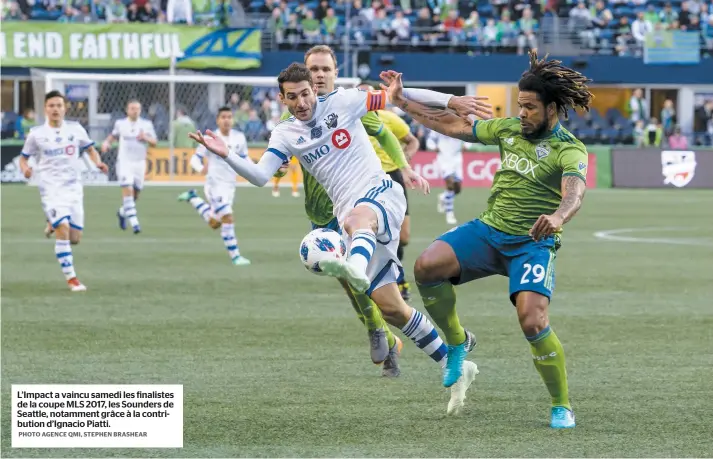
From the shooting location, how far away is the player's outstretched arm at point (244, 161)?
829 cm

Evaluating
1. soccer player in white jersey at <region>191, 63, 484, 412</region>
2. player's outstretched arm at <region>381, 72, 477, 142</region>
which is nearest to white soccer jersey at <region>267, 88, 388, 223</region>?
soccer player in white jersey at <region>191, 63, 484, 412</region>

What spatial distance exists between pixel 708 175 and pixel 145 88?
17.0 metres

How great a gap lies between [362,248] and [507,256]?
2.89 feet

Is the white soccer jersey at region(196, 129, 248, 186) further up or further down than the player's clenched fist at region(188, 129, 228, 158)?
further down

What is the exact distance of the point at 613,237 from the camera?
23344 millimetres

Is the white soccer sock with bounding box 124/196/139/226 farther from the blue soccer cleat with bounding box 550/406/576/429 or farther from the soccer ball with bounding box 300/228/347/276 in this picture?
the blue soccer cleat with bounding box 550/406/576/429

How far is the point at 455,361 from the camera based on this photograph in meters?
8.52

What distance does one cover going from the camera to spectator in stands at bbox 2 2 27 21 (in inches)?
1614

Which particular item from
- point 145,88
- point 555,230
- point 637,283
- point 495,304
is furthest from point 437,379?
point 145,88

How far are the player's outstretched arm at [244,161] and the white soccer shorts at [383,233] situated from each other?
608 millimetres

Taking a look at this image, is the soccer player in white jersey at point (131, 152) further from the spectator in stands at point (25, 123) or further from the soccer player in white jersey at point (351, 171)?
the soccer player in white jersey at point (351, 171)
